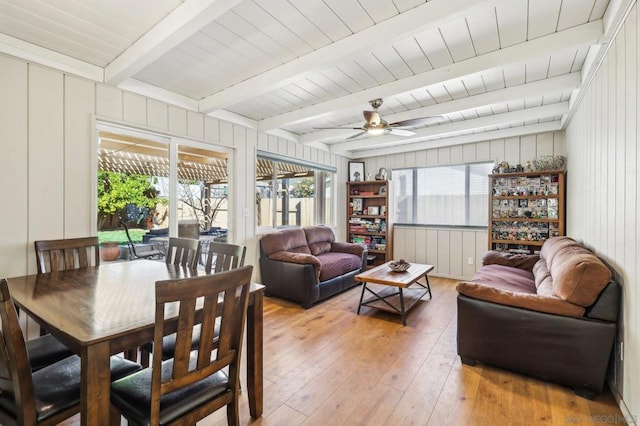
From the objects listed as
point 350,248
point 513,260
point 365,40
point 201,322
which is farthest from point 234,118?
point 513,260

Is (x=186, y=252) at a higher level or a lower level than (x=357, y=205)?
lower

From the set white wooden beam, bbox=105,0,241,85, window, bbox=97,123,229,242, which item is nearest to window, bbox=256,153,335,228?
window, bbox=97,123,229,242

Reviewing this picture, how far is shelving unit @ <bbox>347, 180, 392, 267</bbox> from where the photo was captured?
579 cm

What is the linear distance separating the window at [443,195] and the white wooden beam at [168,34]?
474 centimetres

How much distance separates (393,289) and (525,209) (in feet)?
7.76

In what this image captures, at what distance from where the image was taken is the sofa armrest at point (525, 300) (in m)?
2.06

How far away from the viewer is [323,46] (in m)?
2.34

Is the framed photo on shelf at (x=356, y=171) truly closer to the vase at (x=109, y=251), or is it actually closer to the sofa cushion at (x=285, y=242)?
the sofa cushion at (x=285, y=242)

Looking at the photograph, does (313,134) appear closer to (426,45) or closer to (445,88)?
(445,88)

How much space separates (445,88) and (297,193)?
9.55ft

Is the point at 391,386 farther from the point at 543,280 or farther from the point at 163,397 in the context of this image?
the point at 543,280

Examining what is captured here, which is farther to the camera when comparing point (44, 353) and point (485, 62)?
point (485, 62)

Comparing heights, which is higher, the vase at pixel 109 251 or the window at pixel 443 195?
the window at pixel 443 195

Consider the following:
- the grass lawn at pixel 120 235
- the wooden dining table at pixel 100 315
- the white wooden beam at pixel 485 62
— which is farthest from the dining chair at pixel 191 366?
the white wooden beam at pixel 485 62
